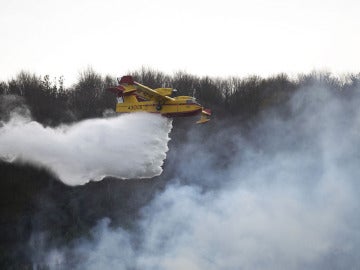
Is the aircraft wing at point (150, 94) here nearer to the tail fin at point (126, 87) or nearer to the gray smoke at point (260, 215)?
the tail fin at point (126, 87)

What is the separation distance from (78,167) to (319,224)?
658 inches

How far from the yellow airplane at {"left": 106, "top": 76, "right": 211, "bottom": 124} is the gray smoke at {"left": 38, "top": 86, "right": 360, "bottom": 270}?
9460 mm

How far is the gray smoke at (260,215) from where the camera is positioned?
52156 mm

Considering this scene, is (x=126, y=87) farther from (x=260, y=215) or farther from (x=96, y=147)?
(x=260, y=215)

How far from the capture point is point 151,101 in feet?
152

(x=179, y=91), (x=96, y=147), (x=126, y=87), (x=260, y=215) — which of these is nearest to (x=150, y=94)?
(x=126, y=87)

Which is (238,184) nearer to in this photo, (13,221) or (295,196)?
(295,196)

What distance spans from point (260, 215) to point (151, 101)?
12.3 metres

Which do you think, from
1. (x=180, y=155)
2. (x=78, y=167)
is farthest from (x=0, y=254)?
(x=180, y=155)

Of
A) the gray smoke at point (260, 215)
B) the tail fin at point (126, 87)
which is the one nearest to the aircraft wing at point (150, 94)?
the tail fin at point (126, 87)

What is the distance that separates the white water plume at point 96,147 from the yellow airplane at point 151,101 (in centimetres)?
132

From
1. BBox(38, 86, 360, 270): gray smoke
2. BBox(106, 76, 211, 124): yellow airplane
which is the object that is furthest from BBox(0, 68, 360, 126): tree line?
BBox(106, 76, 211, 124): yellow airplane

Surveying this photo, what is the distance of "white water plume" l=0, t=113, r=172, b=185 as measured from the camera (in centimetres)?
4847

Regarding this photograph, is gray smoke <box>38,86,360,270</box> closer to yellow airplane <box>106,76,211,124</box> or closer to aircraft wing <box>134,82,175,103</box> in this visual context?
yellow airplane <box>106,76,211,124</box>
